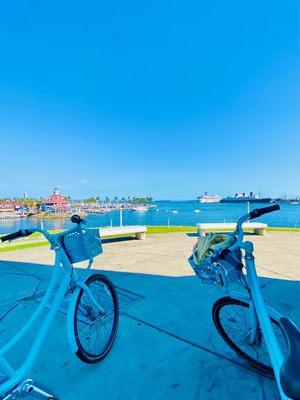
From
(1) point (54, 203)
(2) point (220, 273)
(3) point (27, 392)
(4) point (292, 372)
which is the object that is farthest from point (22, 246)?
(1) point (54, 203)

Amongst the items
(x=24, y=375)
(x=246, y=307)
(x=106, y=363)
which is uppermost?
(x=246, y=307)

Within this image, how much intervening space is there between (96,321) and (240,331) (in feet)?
4.43

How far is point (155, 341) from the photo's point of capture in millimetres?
2184

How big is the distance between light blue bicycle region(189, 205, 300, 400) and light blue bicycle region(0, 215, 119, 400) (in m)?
0.96

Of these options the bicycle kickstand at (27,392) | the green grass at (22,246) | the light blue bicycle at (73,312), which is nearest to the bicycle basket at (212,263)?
the light blue bicycle at (73,312)

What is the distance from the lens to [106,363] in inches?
76.1

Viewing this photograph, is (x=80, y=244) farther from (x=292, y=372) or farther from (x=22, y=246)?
(x=22, y=246)

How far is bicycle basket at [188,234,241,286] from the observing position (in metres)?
1.48

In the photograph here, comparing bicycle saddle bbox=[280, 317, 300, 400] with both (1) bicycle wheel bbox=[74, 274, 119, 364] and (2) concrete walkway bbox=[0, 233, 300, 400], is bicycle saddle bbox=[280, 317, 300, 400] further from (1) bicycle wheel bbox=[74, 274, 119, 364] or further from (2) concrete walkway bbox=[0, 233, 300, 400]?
(1) bicycle wheel bbox=[74, 274, 119, 364]

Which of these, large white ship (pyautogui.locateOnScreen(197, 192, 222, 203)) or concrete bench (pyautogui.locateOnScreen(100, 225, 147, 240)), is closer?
concrete bench (pyautogui.locateOnScreen(100, 225, 147, 240))

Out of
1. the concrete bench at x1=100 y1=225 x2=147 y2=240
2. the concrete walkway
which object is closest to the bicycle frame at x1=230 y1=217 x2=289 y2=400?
the concrete walkway

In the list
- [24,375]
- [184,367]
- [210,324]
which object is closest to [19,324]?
[24,375]

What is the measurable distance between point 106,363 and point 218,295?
71.9 inches

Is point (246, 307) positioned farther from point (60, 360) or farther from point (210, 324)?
point (60, 360)
